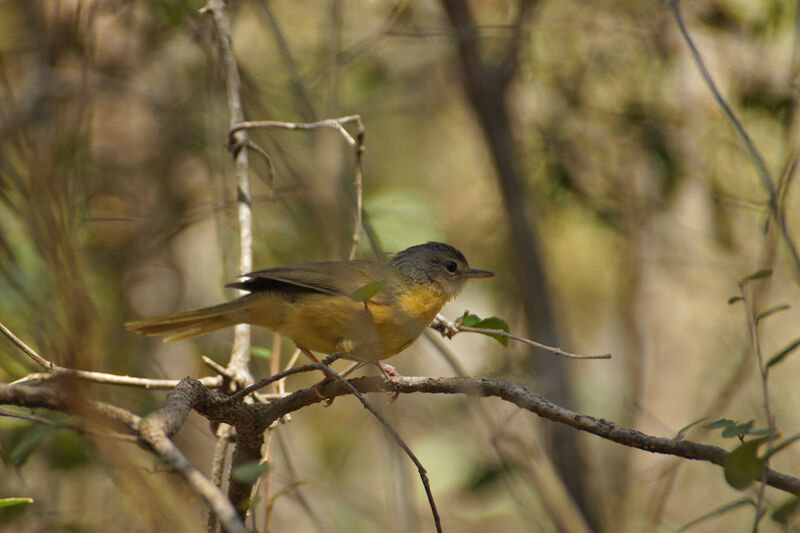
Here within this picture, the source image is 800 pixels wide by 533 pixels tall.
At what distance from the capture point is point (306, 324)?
12.5ft

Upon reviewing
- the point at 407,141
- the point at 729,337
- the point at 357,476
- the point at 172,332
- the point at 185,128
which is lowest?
the point at 172,332

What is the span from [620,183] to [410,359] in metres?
2.58

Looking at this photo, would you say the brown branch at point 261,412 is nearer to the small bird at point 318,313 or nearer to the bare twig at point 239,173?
the bare twig at point 239,173

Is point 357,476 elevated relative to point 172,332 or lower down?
elevated

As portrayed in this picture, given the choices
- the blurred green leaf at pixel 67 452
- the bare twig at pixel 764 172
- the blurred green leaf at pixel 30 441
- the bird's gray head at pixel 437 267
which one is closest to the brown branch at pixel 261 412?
the blurred green leaf at pixel 30 441

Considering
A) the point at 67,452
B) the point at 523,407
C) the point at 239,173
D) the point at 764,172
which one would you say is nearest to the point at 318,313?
the point at 239,173

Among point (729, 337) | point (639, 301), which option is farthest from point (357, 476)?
point (729, 337)

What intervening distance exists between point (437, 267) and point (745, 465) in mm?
2875

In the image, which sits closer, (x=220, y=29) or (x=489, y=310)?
(x=220, y=29)

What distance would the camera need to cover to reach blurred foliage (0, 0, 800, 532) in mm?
5121

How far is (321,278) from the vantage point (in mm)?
3908

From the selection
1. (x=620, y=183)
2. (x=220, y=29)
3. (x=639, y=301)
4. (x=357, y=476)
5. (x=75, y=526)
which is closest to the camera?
(x=75, y=526)

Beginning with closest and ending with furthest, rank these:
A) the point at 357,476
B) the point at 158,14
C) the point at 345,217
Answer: the point at 345,217 → the point at 158,14 → the point at 357,476

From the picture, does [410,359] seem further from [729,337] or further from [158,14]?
[158,14]
